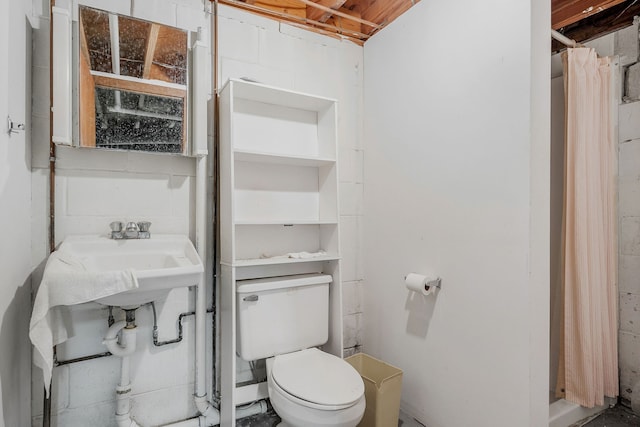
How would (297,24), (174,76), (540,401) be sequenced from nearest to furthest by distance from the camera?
(540,401) → (174,76) → (297,24)

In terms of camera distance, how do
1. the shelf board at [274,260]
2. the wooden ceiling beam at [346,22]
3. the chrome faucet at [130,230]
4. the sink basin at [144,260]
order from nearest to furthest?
1. the sink basin at [144,260]
2. the chrome faucet at [130,230]
3. the shelf board at [274,260]
4. the wooden ceiling beam at [346,22]

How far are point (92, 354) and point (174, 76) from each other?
136cm

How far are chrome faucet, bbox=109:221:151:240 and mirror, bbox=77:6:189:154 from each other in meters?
0.35

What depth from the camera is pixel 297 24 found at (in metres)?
2.08

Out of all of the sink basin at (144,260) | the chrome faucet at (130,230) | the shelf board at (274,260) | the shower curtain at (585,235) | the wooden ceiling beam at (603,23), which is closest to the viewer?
the sink basin at (144,260)

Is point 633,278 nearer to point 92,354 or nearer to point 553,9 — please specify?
point 553,9

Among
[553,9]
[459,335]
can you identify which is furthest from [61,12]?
[553,9]

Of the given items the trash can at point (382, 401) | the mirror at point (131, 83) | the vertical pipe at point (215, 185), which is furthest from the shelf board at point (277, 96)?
the trash can at point (382, 401)

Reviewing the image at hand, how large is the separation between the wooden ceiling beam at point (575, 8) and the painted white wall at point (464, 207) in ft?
2.38

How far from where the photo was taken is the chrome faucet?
1556mm

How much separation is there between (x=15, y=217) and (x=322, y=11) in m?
1.86

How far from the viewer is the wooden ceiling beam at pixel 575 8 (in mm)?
1821

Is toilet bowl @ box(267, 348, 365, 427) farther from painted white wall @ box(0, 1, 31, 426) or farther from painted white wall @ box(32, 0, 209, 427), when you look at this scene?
painted white wall @ box(0, 1, 31, 426)

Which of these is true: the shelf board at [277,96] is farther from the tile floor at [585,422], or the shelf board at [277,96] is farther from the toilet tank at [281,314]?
the tile floor at [585,422]
